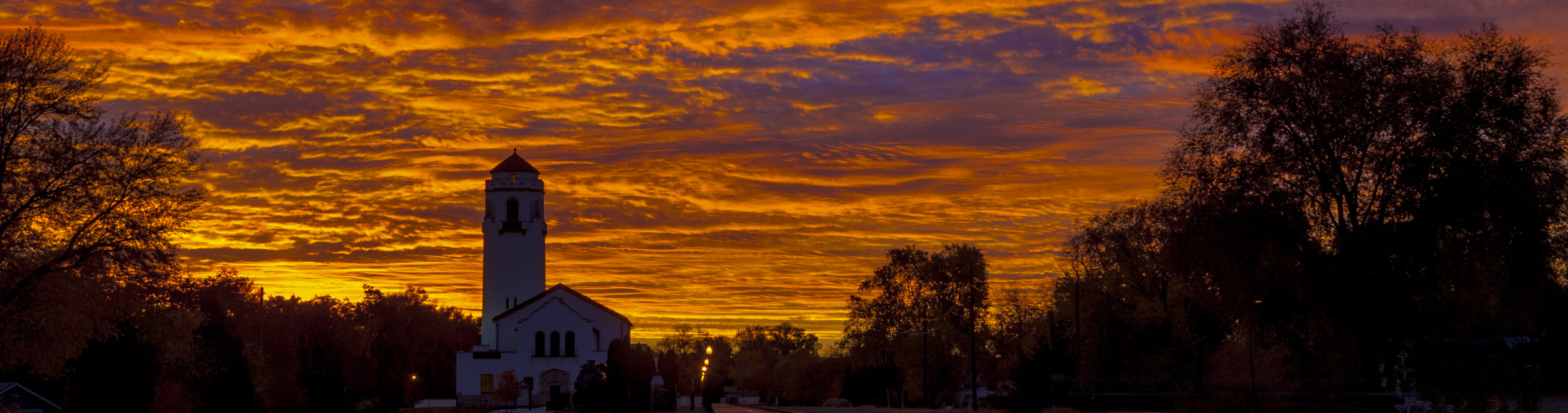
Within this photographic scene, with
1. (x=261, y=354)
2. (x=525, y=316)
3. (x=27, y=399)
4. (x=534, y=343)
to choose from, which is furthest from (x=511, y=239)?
(x=27, y=399)

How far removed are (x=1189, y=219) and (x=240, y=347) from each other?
159ft

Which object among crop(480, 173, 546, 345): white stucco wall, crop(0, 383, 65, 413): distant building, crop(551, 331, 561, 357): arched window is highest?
crop(480, 173, 546, 345): white stucco wall

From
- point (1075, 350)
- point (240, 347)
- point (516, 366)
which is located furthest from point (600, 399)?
point (516, 366)

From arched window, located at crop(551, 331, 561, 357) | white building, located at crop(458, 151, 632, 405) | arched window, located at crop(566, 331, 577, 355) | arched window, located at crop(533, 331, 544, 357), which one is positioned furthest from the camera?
arched window, located at crop(566, 331, 577, 355)

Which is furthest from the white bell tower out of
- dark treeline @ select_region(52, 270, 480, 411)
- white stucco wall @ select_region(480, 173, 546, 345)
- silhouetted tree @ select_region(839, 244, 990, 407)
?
silhouetted tree @ select_region(839, 244, 990, 407)

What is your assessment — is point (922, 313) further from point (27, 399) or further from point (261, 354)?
point (27, 399)

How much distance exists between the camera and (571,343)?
92.2m

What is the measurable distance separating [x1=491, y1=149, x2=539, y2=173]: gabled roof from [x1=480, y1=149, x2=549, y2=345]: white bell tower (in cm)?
5

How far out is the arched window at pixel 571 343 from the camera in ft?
302

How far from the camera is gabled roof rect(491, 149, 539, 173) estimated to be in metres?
96.5

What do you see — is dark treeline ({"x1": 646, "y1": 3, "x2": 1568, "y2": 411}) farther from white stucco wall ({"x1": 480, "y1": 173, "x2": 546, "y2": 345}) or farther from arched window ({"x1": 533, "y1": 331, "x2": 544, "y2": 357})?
white stucco wall ({"x1": 480, "y1": 173, "x2": 546, "y2": 345})

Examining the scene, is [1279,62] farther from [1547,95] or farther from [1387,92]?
[1547,95]

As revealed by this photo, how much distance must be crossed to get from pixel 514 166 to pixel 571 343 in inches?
610

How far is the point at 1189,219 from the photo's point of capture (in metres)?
30.0
